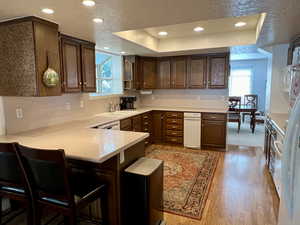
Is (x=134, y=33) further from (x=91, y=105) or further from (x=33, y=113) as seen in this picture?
(x=33, y=113)

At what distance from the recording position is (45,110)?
2951 millimetres

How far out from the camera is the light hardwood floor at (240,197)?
2.23m

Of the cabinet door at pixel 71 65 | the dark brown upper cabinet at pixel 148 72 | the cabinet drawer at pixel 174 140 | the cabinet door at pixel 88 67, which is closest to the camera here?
the cabinet door at pixel 71 65

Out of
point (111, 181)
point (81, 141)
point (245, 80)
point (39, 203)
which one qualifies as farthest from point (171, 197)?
point (245, 80)

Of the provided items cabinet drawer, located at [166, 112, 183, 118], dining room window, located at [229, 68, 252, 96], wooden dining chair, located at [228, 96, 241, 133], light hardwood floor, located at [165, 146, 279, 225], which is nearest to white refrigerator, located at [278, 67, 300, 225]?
A: light hardwood floor, located at [165, 146, 279, 225]

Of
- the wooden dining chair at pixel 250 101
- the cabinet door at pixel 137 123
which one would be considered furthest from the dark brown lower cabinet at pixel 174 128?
the wooden dining chair at pixel 250 101

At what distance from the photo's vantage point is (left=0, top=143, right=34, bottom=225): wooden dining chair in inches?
62.9

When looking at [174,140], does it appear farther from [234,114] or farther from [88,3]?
[88,3]

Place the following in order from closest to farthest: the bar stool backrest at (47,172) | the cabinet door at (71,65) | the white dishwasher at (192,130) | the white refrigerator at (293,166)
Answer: the white refrigerator at (293,166) → the bar stool backrest at (47,172) → the cabinet door at (71,65) → the white dishwasher at (192,130)

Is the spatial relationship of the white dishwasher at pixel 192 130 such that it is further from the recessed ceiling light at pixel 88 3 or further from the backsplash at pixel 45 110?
the recessed ceiling light at pixel 88 3

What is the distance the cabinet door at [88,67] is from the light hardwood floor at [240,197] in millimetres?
2275

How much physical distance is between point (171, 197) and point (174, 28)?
2766 mm

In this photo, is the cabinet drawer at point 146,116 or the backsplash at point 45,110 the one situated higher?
the backsplash at point 45,110

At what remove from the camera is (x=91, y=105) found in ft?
12.8
